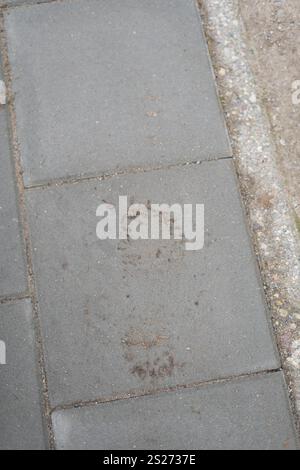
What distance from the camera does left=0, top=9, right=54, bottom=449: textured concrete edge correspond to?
7.08ft

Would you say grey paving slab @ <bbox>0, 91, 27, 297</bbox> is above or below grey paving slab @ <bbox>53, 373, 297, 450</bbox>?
above

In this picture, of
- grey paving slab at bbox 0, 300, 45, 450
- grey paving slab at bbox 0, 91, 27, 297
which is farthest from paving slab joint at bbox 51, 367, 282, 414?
grey paving slab at bbox 0, 91, 27, 297

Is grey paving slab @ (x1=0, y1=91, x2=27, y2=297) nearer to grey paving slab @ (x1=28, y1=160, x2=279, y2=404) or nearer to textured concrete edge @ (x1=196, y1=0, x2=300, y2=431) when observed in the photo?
grey paving slab @ (x1=28, y1=160, x2=279, y2=404)

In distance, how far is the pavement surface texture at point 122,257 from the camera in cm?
217

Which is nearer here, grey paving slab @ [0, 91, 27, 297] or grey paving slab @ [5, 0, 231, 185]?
grey paving slab @ [0, 91, 27, 297]

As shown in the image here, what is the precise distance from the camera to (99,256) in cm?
226

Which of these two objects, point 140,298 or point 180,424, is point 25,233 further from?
point 180,424

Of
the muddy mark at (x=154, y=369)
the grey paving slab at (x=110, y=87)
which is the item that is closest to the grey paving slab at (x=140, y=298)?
the muddy mark at (x=154, y=369)

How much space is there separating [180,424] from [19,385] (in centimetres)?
69

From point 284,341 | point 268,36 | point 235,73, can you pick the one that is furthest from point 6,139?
point 284,341

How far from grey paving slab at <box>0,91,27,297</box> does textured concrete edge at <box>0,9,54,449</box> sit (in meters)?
0.02
